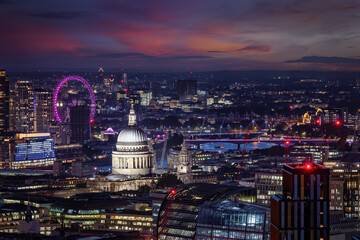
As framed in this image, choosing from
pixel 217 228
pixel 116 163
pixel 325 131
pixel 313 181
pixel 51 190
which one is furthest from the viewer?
pixel 325 131

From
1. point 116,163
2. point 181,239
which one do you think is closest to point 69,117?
point 116,163

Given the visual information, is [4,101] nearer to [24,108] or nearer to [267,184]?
[24,108]

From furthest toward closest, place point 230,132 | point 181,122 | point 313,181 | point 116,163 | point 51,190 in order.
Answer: point 181,122
point 230,132
point 116,163
point 51,190
point 313,181

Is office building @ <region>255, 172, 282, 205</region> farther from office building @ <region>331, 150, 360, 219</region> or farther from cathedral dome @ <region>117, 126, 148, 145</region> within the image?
cathedral dome @ <region>117, 126, 148, 145</region>

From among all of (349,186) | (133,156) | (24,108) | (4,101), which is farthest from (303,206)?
(24,108)

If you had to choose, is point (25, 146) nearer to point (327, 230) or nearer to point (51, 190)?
point (51, 190)

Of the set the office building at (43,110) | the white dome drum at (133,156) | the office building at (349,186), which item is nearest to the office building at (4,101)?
the office building at (43,110)
